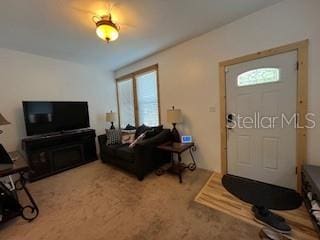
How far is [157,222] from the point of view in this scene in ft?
5.68

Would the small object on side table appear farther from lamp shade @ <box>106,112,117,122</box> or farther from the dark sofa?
lamp shade @ <box>106,112,117,122</box>

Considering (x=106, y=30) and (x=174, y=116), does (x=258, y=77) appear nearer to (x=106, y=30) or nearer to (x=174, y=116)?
(x=174, y=116)

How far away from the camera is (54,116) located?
10.9 ft

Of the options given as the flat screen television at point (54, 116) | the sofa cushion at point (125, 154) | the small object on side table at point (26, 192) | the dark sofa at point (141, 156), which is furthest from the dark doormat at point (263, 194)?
the flat screen television at point (54, 116)

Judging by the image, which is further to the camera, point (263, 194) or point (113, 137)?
point (113, 137)

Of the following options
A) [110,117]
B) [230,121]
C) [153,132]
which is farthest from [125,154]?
[230,121]

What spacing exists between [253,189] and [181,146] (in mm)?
1244

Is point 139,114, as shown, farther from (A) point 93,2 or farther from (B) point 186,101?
(A) point 93,2

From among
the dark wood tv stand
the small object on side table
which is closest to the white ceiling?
the dark wood tv stand

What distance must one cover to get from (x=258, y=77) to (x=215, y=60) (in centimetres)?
75

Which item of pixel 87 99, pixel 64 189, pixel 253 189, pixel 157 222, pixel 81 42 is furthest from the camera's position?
pixel 87 99

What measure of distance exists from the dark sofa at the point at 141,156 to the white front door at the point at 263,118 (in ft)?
4.12

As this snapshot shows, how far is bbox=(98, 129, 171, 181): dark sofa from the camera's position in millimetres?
2678

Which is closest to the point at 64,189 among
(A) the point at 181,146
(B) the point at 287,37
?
(A) the point at 181,146
